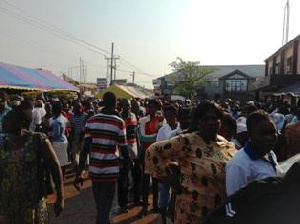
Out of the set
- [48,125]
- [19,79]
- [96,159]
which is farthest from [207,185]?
[19,79]

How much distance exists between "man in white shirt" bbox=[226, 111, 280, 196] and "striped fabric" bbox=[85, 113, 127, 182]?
2495mm

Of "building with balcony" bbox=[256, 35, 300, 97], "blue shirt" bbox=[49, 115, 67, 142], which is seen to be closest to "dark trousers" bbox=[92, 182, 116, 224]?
"blue shirt" bbox=[49, 115, 67, 142]

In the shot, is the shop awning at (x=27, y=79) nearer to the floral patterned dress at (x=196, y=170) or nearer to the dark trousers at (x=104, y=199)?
the dark trousers at (x=104, y=199)

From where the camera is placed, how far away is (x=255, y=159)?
264cm

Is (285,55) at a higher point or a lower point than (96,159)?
higher

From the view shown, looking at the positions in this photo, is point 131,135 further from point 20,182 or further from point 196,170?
point 196,170

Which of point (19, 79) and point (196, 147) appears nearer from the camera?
point (196, 147)

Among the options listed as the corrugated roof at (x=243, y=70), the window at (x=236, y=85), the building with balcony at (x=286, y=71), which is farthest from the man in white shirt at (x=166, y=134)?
the corrugated roof at (x=243, y=70)

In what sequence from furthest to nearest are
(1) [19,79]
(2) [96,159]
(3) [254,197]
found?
1. (1) [19,79]
2. (2) [96,159]
3. (3) [254,197]

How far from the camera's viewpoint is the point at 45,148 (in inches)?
139

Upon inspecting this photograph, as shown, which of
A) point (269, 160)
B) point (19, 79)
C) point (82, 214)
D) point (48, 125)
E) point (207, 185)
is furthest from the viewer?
point (19, 79)

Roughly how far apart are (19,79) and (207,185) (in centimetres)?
1929

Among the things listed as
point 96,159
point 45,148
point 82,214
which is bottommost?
point 82,214

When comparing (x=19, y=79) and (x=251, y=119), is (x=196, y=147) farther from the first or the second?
(x=19, y=79)
